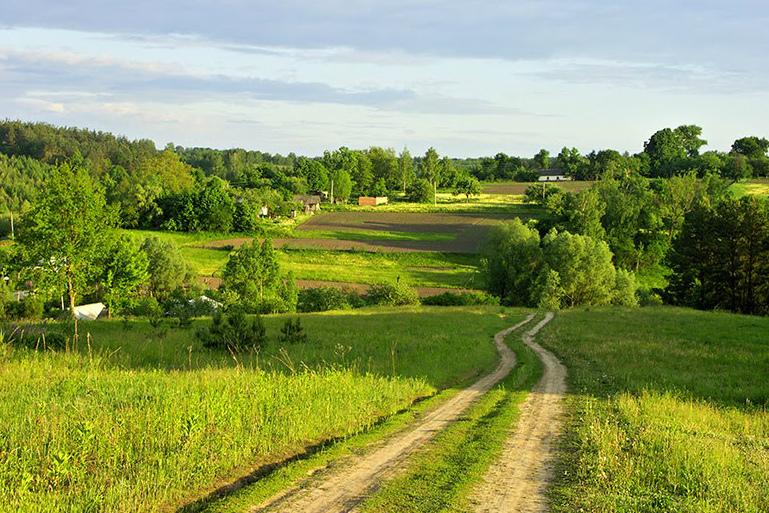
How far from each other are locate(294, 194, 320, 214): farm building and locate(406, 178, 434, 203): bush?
96.0 ft

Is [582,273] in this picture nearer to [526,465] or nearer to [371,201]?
[526,465]

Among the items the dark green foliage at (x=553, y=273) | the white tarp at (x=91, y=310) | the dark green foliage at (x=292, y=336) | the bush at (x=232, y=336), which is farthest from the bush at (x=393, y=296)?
the bush at (x=232, y=336)

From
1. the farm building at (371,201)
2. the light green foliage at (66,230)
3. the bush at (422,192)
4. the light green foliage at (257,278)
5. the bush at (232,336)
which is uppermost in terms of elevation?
the bush at (422,192)

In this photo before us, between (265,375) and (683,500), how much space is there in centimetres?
874

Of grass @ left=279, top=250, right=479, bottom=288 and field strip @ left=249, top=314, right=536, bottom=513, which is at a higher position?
field strip @ left=249, top=314, right=536, bottom=513

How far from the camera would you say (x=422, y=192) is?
169875 millimetres

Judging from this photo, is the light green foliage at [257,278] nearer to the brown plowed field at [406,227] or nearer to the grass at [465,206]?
the brown plowed field at [406,227]

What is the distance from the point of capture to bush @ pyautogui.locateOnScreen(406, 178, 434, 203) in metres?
169

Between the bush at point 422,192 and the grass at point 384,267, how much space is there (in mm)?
74076

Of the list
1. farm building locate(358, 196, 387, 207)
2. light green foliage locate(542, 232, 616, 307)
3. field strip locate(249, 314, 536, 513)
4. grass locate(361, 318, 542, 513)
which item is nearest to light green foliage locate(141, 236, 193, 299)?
light green foliage locate(542, 232, 616, 307)

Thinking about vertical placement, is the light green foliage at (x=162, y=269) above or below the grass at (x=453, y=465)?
below

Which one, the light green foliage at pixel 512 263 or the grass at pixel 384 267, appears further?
the grass at pixel 384 267

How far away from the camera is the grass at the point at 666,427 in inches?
313

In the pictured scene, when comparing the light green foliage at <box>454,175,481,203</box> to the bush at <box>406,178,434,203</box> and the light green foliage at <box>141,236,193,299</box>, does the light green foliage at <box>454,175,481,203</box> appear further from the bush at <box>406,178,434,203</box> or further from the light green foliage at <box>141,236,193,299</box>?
the light green foliage at <box>141,236,193,299</box>
